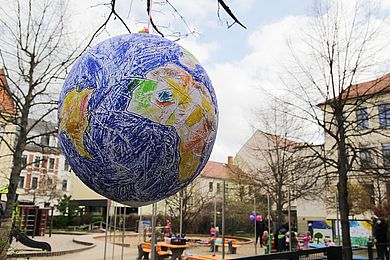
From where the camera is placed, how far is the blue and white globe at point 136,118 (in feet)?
5.14

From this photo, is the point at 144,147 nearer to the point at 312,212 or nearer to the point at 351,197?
the point at 351,197

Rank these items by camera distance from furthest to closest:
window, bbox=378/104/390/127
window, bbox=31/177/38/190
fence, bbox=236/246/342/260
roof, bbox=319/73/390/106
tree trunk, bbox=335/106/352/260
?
window, bbox=31/177/38/190 → window, bbox=378/104/390/127 → roof, bbox=319/73/390/106 → tree trunk, bbox=335/106/352/260 → fence, bbox=236/246/342/260

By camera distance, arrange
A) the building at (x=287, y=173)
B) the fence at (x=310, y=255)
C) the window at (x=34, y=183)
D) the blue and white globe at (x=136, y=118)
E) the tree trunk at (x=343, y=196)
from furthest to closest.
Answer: the window at (x=34, y=183), the building at (x=287, y=173), the tree trunk at (x=343, y=196), the fence at (x=310, y=255), the blue and white globe at (x=136, y=118)

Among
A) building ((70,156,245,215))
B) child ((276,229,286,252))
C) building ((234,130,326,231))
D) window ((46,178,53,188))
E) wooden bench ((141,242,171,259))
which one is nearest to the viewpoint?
building ((234,130,326,231))

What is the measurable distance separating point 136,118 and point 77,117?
0.98 feet

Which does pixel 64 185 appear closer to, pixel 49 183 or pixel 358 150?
pixel 49 183

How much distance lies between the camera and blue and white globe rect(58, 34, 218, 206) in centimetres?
157

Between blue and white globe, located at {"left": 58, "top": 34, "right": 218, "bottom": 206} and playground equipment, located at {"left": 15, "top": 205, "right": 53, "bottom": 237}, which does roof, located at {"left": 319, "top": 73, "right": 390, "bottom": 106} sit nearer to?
blue and white globe, located at {"left": 58, "top": 34, "right": 218, "bottom": 206}

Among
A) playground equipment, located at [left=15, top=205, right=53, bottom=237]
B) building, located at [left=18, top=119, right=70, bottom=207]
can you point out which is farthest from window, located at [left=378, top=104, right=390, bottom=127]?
building, located at [left=18, top=119, right=70, bottom=207]

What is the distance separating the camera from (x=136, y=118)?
1553 mm

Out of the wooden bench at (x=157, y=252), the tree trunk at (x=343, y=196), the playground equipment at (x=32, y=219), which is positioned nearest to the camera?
the tree trunk at (x=343, y=196)

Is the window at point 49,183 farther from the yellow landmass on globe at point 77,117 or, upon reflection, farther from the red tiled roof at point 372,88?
the yellow landmass on globe at point 77,117

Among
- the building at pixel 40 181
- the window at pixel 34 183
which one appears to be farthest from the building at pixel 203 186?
the window at pixel 34 183

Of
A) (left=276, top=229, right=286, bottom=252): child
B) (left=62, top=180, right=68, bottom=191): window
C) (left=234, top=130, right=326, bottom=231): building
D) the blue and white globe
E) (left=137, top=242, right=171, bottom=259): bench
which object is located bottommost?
(left=137, top=242, right=171, bottom=259): bench
